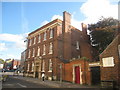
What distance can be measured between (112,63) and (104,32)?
10.8 metres

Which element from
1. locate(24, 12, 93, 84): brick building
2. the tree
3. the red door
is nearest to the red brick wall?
locate(24, 12, 93, 84): brick building

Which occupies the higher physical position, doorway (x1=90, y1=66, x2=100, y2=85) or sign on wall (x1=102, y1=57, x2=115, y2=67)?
sign on wall (x1=102, y1=57, x2=115, y2=67)

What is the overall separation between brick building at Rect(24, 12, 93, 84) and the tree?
376 cm

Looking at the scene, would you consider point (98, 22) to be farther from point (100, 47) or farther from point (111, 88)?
point (111, 88)

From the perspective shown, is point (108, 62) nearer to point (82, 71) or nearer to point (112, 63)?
point (112, 63)

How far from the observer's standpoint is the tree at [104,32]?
69.4 ft

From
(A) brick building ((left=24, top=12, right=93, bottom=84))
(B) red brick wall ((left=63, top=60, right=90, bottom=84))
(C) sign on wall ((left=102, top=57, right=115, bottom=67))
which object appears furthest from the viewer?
(A) brick building ((left=24, top=12, right=93, bottom=84))

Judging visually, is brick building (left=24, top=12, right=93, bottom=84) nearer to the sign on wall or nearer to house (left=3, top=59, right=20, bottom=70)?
the sign on wall

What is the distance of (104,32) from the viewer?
21.6 meters

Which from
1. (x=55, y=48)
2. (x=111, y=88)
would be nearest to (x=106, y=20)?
(x=55, y=48)

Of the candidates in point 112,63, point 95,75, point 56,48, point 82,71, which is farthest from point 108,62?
point 56,48

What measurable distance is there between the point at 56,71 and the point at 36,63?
23.7 feet

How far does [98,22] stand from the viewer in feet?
79.2

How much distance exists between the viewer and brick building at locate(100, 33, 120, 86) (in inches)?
458
